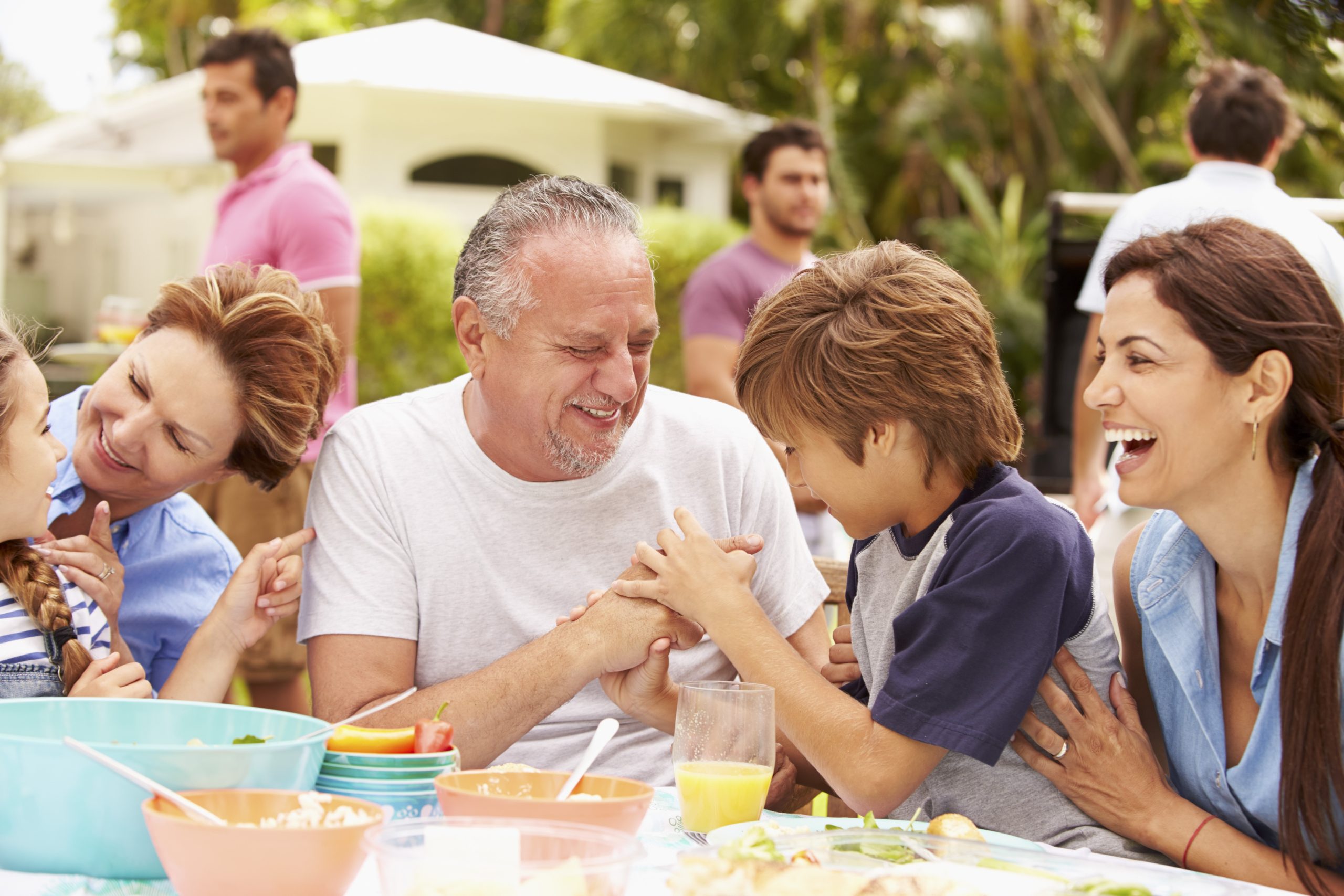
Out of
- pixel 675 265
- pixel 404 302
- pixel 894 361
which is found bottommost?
pixel 404 302

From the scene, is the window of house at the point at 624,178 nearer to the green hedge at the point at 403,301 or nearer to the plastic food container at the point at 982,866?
the green hedge at the point at 403,301

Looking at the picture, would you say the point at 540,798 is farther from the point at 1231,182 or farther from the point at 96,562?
the point at 1231,182

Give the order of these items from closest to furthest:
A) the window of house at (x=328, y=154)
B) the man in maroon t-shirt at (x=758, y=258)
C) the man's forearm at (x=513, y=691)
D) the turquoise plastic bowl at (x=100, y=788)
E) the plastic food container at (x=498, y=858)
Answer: the plastic food container at (x=498, y=858) → the turquoise plastic bowl at (x=100, y=788) → the man's forearm at (x=513, y=691) → the man in maroon t-shirt at (x=758, y=258) → the window of house at (x=328, y=154)

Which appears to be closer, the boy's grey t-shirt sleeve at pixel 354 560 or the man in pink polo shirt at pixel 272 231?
the boy's grey t-shirt sleeve at pixel 354 560

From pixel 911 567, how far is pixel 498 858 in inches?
42.6

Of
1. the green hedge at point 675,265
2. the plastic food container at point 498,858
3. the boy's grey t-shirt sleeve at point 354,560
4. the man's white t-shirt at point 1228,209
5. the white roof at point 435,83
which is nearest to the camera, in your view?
the plastic food container at point 498,858

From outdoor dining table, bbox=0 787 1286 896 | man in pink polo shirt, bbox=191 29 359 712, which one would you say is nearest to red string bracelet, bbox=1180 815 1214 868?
outdoor dining table, bbox=0 787 1286 896

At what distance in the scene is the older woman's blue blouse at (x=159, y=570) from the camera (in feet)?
8.23

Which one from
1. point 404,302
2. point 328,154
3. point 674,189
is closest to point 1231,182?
point 404,302

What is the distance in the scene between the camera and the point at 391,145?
49.3 feet

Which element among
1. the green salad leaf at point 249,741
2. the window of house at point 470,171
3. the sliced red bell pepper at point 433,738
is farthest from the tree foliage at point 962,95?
the green salad leaf at point 249,741

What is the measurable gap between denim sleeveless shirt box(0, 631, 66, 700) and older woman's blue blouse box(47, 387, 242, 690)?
0.52 meters

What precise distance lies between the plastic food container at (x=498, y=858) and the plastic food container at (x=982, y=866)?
0.10 metres

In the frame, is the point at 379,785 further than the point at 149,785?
Yes
